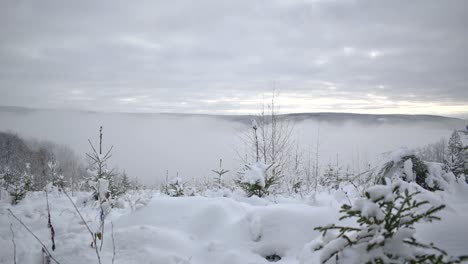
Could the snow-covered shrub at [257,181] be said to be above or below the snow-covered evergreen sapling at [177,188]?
above

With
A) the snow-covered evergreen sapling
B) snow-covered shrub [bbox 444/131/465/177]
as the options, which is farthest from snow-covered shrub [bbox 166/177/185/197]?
snow-covered shrub [bbox 444/131/465/177]

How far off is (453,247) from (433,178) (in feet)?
7.94

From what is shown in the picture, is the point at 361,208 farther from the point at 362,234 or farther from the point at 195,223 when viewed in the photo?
the point at 195,223

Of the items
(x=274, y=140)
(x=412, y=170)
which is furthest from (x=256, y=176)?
(x=274, y=140)

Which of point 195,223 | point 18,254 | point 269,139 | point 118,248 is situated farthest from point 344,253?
point 269,139

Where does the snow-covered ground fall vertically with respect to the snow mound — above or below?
below

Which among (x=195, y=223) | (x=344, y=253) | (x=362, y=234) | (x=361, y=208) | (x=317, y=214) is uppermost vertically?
(x=361, y=208)

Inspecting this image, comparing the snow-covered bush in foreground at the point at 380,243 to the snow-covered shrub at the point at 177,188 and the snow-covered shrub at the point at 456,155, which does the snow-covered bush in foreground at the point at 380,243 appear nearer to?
the snow-covered shrub at the point at 456,155

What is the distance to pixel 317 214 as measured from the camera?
3.33 metres

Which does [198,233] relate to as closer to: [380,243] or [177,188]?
[380,243]

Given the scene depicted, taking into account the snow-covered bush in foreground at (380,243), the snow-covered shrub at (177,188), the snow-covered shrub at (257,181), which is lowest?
the snow-covered shrub at (177,188)

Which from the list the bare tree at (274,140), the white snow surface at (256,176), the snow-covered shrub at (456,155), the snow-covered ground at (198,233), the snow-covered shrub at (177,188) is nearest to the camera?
the snow-covered ground at (198,233)

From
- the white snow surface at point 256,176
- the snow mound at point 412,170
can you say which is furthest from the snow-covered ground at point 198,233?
the white snow surface at point 256,176

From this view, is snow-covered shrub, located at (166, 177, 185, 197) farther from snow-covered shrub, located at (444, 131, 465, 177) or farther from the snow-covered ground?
snow-covered shrub, located at (444, 131, 465, 177)
